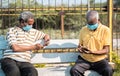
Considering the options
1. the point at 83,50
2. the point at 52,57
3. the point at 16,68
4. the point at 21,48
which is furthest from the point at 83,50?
the point at 16,68

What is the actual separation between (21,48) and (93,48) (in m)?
1.10

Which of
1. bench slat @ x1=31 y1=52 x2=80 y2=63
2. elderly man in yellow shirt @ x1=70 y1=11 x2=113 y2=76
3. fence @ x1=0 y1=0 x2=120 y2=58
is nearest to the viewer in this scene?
elderly man in yellow shirt @ x1=70 y1=11 x2=113 y2=76

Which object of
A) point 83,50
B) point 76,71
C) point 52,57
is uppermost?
point 83,50

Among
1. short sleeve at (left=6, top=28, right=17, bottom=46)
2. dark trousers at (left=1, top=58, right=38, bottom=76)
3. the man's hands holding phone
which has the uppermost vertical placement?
short sleeve at (left=6, top=28, right=17, bottom=46)

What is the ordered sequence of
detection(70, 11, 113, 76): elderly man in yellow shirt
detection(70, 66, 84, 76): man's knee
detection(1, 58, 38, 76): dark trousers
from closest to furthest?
detection(1, 58, 38, 76): dark trousers, detection(70, 66, 84, 76): man's knee, detection(70, 11, 113, 76): elderly man in yellow shirt

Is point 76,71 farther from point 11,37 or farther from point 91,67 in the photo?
point 11,37

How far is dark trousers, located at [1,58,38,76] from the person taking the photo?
6344 mm

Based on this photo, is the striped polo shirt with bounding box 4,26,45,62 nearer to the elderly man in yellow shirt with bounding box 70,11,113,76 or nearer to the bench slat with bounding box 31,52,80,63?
the bench slat with bounding box 31,52,80,63

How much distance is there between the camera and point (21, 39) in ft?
22.2

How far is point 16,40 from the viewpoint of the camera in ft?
22.1

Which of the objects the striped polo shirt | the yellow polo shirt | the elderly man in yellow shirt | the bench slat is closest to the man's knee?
the elderly man in yellow shirt

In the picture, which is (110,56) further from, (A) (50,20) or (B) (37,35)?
(A) (50,20)

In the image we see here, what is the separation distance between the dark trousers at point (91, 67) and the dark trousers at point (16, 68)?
629 millimetres

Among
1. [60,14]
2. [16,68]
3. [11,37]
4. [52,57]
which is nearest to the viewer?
[16,68]
